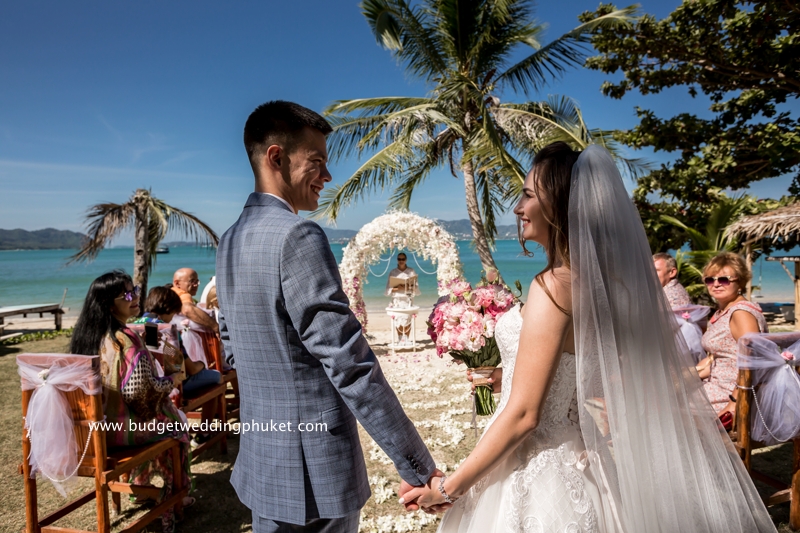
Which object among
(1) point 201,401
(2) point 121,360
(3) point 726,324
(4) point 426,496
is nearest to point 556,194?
(4) point 426,496

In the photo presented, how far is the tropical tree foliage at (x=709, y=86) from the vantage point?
32.4 feet

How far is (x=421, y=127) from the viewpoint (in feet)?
40.7

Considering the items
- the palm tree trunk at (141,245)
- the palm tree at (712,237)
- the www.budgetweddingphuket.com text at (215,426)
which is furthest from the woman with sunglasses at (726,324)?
the palm tree trunk at (141,245)

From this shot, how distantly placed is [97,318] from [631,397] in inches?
134

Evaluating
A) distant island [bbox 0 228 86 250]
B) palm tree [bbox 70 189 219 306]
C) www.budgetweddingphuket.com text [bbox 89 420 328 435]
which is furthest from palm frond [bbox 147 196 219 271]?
distant island [bbox 0 228 86 250]

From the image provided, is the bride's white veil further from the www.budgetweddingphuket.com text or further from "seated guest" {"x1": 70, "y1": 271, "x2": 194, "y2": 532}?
"seated guest" {"x1": 70, "y1": 271, "x2": 194, "y2": 532}

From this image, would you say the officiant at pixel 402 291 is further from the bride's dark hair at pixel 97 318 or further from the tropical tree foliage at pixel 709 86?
the bride's dark hair at pixel 97 318

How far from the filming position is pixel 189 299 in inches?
229

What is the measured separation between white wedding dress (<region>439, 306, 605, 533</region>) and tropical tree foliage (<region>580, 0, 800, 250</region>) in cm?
1089

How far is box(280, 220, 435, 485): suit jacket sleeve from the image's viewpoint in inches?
63.4

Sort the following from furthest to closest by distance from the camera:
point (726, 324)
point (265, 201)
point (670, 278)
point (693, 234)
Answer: point (693, 234), point (670, 278), point (726, 324), point (265, 201)

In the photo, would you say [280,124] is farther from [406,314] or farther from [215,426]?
[406,314]

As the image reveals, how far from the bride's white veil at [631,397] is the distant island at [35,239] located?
12905 centimetres

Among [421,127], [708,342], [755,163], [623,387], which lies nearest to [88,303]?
[623,387]
